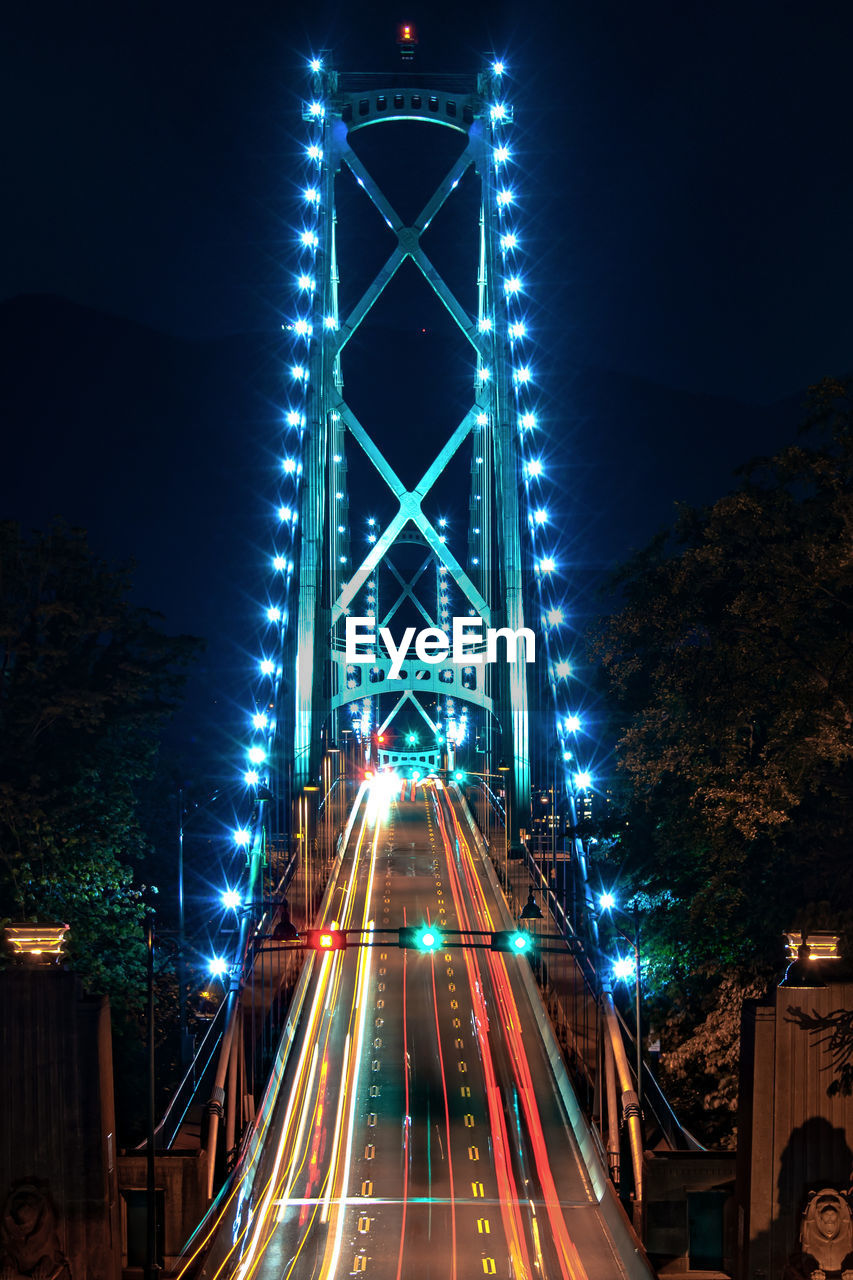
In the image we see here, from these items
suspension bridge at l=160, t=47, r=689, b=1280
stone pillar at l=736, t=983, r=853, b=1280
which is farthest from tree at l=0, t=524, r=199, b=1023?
stone pillar at l=736, t=983, r=853, b=1280

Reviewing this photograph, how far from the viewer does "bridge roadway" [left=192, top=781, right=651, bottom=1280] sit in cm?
1677

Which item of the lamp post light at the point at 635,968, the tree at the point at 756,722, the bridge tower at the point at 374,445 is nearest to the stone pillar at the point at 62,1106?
the lamp post light at the point at 635,968

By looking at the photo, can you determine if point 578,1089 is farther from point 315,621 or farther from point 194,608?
point 194,608

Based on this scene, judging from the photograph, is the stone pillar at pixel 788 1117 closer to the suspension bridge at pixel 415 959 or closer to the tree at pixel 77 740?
the suspension bridge at pixel 415 959

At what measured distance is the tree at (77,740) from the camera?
24422 mm

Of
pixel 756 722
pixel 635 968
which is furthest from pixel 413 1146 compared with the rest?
pixel 756 722

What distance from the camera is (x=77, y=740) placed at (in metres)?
27.7

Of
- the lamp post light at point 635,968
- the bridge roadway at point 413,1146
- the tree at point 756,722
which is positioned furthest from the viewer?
the lamp post light at point 635,968

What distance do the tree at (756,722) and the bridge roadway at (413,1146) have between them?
393 cm

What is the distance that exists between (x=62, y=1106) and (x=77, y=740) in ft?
49.4

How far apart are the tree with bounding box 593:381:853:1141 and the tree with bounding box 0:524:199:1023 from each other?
35.3 feet

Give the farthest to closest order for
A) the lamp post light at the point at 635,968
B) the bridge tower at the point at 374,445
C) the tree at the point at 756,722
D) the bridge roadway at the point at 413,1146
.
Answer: the bridge tower at the point at 374,445, the lamp post light at the point at 635,968, the tree at the point at 756,722, the bridge roadway at the point at 413,1146

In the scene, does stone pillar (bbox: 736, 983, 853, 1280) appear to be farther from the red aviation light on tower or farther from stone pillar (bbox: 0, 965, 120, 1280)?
the red aviation light on tower

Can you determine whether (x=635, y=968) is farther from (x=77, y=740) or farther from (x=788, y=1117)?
(x=77, y=740)
